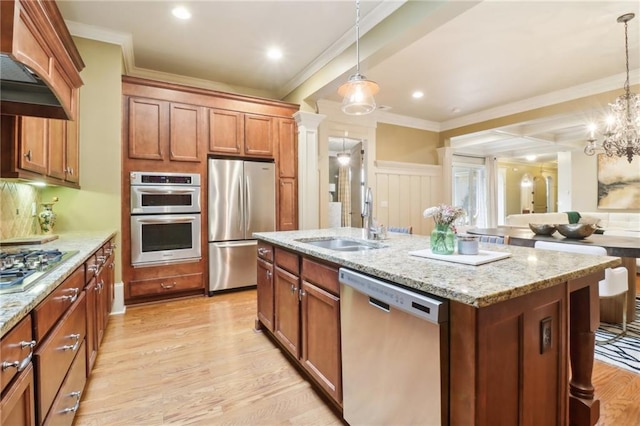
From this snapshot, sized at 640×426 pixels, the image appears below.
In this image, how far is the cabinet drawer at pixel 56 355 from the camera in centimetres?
103

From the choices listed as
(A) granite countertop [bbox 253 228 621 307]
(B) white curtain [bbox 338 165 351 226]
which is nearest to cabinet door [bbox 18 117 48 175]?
(A) granite countertop [bbox 253 228 621 307]

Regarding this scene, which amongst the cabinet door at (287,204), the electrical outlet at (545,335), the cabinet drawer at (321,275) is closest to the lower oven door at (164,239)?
the cabinet door at (287,204)

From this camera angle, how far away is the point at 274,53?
3.55m

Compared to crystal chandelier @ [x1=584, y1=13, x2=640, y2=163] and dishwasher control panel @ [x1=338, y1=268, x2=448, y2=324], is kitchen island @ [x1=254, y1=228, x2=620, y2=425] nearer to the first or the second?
dishwasher control panel @ [x1=338, y1=268, x2=448, y2=324]

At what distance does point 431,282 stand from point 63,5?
370 cm

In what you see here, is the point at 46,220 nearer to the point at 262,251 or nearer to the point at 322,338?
the point at 262,251

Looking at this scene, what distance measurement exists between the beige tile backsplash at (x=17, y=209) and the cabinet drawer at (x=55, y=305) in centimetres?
114

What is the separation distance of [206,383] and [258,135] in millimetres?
2982

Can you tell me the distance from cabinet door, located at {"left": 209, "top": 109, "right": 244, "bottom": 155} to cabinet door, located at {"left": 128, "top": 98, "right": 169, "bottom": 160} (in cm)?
51

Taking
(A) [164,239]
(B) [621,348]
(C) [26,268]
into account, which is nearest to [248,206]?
(A) [164,239]

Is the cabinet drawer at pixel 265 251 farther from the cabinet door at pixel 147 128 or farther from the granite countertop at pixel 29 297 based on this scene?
the cabinet door at pixel 147 128

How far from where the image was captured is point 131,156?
3.35 meters

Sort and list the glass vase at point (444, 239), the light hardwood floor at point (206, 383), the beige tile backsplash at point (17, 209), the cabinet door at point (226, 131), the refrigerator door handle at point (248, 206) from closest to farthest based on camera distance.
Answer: the glass vase at point (444, 239), the light hardwood floor at point (206, 383), the beige tile backsplash at point (17, 209), the cabinet door at point (226, 131), the refrigerator door handle at point (248, 206)

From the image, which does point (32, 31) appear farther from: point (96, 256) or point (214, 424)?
point (214, 424)
